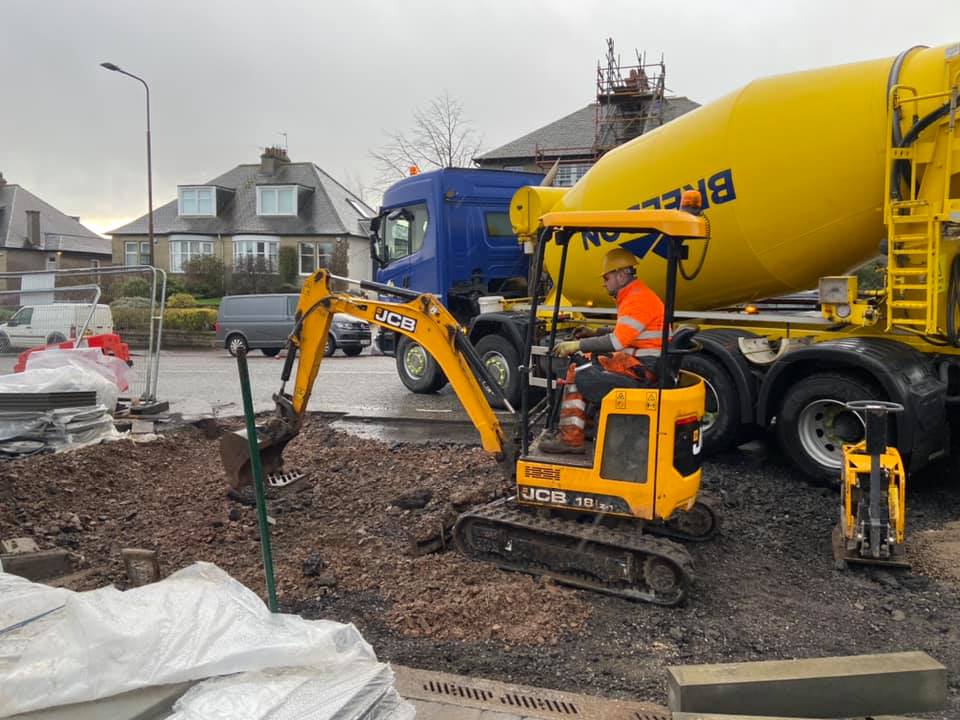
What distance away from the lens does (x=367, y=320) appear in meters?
6.40

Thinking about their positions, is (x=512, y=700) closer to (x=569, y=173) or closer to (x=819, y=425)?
(x=819, y=425)

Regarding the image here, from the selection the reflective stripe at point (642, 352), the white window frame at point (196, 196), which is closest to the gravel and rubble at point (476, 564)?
the reflective stripe at point (642, 352)

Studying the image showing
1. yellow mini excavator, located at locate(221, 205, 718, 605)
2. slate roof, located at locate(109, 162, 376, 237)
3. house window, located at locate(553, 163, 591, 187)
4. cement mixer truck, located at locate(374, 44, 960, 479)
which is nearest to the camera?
yellow mini excavator, located at locate(221, 205, 718, 605)

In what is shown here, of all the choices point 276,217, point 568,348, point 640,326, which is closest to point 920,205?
point 640,326

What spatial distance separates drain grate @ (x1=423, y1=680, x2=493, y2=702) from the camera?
362 cm

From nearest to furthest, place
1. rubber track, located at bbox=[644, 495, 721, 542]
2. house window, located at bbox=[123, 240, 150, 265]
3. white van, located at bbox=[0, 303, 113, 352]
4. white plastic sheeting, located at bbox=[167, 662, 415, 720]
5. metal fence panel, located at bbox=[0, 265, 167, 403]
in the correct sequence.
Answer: white plastic sheeting, located at bbox=[167, 662, 415, 720] → rubber track, located at bbox=[644, 495, 721, 542] → metal fence panel, located at bbox=[0, 265, 167, 403] → white van, located at bbox=[0, 303, 113, 352] → house window, located at bbox=[123, 240, 150, 265]

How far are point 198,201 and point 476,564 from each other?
42524 millimetres

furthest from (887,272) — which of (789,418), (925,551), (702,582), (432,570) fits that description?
(432,570)

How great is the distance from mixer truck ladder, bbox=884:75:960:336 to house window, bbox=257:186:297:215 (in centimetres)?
3833

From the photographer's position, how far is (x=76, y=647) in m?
2.61

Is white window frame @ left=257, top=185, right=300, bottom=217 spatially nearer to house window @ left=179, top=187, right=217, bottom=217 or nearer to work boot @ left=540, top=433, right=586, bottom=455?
house window @ left=179, top=187, right=217, bottom=217

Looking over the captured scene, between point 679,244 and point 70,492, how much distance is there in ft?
17.5

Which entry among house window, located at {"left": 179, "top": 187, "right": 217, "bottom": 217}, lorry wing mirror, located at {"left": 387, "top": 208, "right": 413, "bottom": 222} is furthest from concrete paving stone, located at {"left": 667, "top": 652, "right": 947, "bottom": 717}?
house window, located at {"left": 179, "top": 187, "right": 217, "bottom": 217}

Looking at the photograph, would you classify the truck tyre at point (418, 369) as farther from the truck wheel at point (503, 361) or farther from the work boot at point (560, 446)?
the work boot at point (560, 446)
